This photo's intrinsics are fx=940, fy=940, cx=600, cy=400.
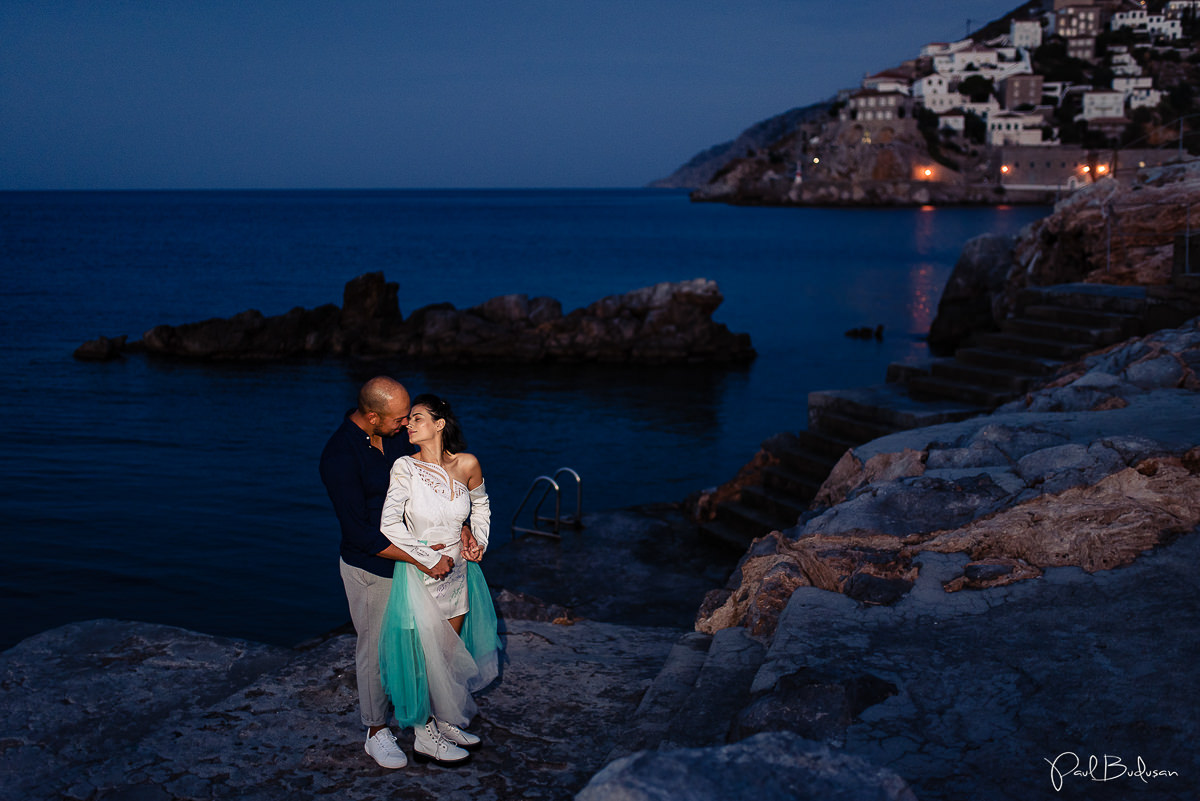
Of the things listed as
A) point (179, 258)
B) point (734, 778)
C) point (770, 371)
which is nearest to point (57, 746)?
point (734, 778)

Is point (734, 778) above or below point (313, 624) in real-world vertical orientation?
above

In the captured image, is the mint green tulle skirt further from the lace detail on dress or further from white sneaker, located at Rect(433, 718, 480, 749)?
the lace detail on dress

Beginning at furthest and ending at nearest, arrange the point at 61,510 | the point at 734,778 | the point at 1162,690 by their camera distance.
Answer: the point at 61,510
the point at 1162,690
the point at 734,778

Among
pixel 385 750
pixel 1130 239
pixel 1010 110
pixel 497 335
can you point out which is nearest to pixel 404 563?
pixel 385 750

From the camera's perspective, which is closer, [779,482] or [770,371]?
[779,482]

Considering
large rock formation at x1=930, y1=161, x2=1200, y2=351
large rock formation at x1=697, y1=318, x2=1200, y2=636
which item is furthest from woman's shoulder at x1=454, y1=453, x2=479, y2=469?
large rock formation at x1=930, y1=161, x2=1200, y2=351

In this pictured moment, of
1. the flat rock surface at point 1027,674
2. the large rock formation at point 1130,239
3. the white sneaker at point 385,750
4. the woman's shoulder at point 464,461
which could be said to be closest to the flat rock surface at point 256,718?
the white sneaker at point 385,750

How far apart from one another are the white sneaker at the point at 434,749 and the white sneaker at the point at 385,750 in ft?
0.23

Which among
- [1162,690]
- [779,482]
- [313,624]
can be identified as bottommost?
[313,624]

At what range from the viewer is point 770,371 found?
29891mm

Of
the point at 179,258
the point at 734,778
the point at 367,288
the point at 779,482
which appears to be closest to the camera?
the point at 734,778

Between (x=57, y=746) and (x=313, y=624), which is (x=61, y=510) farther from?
(x=57, y=746)

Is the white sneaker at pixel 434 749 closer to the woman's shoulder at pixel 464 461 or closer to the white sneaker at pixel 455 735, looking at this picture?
the white sneaker at pixel 455 735

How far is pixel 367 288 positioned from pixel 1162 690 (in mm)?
31011
